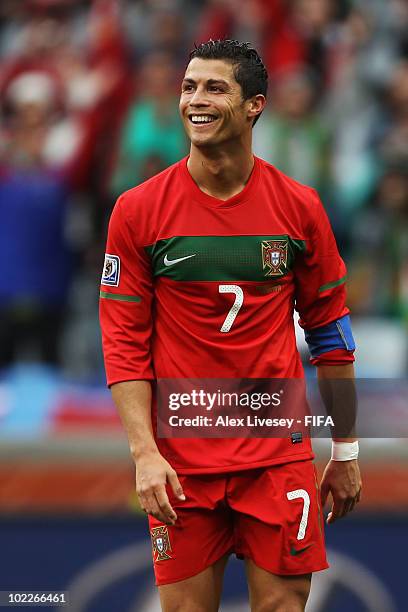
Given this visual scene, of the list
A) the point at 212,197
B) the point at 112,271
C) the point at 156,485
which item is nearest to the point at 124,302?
the point at 112,271

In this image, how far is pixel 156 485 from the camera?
3584mm

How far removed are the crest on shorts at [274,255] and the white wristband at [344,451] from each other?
1.99 ft

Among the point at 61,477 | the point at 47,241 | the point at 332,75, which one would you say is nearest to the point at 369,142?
the point at 332,75

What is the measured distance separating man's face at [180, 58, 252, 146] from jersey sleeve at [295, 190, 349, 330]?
38 cm

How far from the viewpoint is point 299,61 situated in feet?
27.5

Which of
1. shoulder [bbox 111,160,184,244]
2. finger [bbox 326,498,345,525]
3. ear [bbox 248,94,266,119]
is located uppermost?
ear [bbox 248,94,266,119]

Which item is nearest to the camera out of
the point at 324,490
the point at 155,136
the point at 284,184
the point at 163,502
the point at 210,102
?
the point at 163,502

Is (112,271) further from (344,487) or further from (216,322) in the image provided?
(344,487)

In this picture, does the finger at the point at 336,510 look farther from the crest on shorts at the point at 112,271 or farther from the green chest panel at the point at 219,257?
the crest on shorts at the point at 112,271

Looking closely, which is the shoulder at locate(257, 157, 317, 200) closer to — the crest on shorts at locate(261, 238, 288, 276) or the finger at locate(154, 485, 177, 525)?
the crest on shorts at locate(261, 238, 288, 276)

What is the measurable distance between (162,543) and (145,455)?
34 centimetres

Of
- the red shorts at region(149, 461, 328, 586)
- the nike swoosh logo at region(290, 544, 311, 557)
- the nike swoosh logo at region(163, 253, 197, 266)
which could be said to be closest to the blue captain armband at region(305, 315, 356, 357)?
the red shorts at region(149, 461, 328, 586)

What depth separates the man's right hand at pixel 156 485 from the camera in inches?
141

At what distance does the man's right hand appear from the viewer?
11.8ft
